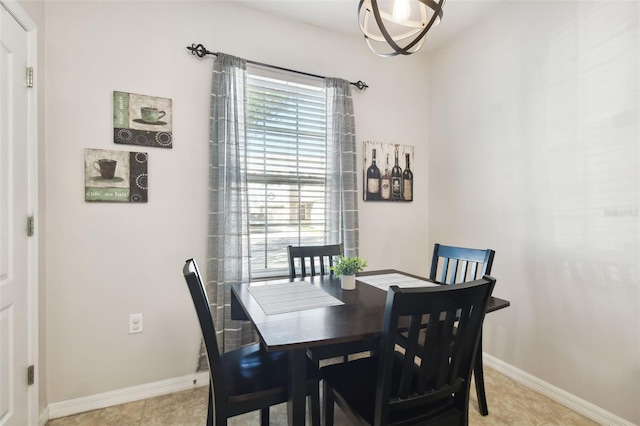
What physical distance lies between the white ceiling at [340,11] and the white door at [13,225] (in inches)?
59.0

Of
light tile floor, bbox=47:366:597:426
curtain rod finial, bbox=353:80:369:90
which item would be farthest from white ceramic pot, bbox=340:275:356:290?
curtain rod finial, bbox=353:80:369:90

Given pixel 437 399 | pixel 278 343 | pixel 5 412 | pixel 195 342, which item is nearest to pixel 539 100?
pixel 437 399

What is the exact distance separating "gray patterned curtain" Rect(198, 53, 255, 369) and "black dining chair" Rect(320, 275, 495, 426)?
110 cm

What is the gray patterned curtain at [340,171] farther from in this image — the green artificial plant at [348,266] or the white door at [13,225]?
the white door at [13,225]

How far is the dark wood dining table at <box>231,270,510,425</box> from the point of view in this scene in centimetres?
108

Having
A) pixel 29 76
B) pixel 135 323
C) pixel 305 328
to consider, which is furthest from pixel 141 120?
pixel 305 328

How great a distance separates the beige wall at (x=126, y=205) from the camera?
186 cm

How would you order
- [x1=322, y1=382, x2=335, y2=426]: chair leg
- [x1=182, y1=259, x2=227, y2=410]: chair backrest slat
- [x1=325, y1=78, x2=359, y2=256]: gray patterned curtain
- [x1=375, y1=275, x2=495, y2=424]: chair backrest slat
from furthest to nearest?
[x1=325, y1=78, x2=359, y2=256]: gray patterned curtain → [x1=322, y1=382, x2=335, y2=426]: chair leg → [x1=182, y1=259, x2=227, y2=410]: chair backrest slat → [x1=375, y1=275, x2=495, y2=424]: chair backrest slat

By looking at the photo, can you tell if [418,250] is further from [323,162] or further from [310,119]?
[310,119]

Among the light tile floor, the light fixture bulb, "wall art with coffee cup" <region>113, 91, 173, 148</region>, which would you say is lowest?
the light tile floor

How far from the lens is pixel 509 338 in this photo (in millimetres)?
2328

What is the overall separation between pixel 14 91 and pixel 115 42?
738 millimetres

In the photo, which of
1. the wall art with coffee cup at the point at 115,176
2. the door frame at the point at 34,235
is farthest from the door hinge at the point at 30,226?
the wall art with coffee cup at the point at 115,176

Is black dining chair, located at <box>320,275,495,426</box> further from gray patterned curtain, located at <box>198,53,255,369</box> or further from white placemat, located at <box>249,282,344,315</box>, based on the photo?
gray patterned curtain, located at <box>198,53,255,369</box>
